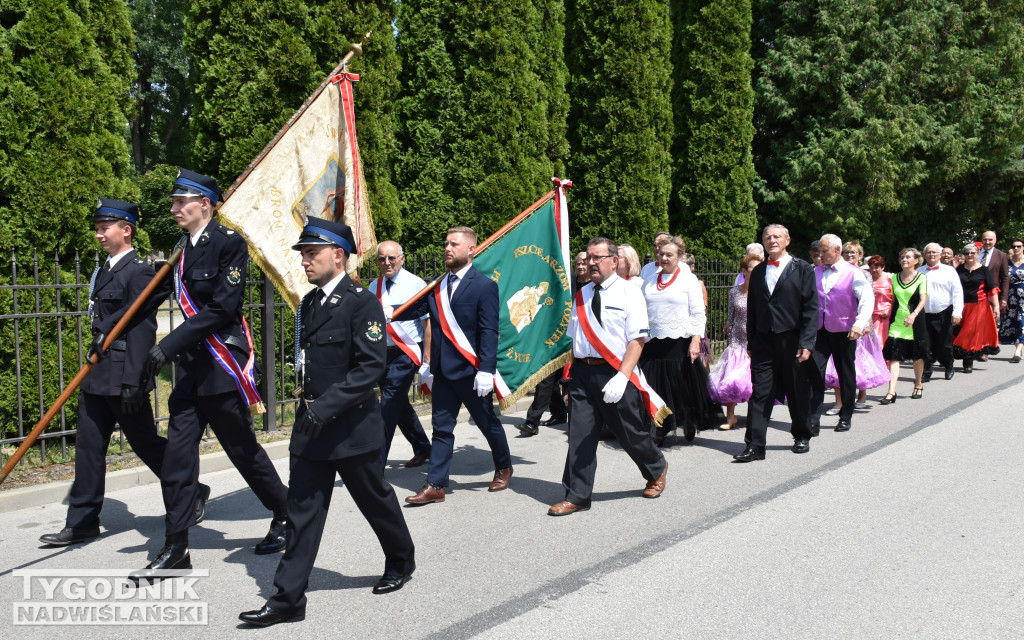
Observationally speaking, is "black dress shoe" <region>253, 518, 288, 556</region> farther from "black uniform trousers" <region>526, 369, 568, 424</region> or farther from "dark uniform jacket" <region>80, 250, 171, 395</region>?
"black uniform trousers" <region>526, 369, 568, 424</region>

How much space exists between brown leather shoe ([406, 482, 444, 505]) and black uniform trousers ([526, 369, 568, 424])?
111 inches

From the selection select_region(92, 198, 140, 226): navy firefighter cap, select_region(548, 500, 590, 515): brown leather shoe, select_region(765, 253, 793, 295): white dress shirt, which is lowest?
select_region(548, 500, 590, 515): brown leather shoe

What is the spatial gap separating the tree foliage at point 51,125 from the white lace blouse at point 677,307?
503 centimetres

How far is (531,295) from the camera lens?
7039 mm

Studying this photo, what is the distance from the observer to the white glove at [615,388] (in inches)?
226

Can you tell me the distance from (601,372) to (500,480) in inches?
48.3

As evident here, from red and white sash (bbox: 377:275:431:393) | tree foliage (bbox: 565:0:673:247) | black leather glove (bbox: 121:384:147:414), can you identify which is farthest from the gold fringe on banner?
tree foliage (bbox: 565:0:673:247)

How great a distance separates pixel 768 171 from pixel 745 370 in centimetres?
1348

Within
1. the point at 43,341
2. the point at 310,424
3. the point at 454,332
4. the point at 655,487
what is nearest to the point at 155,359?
the point at 310,424

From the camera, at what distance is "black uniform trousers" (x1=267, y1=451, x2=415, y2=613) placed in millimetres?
3967

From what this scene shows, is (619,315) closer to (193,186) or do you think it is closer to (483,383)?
(483,383)

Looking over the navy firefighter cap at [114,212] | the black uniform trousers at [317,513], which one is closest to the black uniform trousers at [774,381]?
the black uniform trousers at [317,513]

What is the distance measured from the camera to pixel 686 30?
59.3 feet

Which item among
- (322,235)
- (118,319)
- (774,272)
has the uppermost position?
(322,235)
